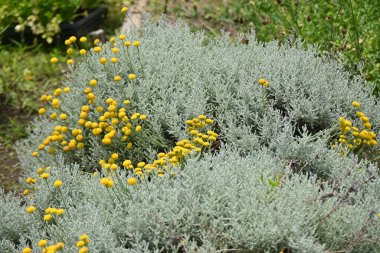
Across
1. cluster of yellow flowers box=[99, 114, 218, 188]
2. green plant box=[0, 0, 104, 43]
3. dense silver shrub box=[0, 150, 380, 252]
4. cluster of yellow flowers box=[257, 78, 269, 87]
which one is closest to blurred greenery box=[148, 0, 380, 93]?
cluster of yellow flowers box=[257, 78, 269, 87]

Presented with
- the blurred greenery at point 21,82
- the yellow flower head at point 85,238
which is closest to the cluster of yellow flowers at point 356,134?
the yellow flower head at point 85,238

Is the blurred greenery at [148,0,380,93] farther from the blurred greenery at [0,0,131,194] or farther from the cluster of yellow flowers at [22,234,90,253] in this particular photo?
the cluster of yellow flowers at [22,234,90,253]

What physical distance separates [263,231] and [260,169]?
1.38 ft

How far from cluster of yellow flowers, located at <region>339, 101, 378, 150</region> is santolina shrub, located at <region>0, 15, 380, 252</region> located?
15 mm

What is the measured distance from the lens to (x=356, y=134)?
3266 millimetres

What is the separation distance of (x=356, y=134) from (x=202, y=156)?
86 cm

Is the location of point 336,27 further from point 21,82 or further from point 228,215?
point 21,82

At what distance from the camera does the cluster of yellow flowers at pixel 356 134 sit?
10.6 ft

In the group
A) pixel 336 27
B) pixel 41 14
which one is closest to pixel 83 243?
pixel 336 27

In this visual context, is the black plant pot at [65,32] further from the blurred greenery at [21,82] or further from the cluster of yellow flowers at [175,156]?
the cluster of yellow flowers at [175,156]

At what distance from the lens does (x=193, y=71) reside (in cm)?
396

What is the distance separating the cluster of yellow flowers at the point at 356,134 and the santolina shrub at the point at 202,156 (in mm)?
15

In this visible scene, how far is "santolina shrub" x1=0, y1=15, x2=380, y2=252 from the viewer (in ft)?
8.91

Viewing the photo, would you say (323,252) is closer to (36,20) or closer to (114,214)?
(114,214)
